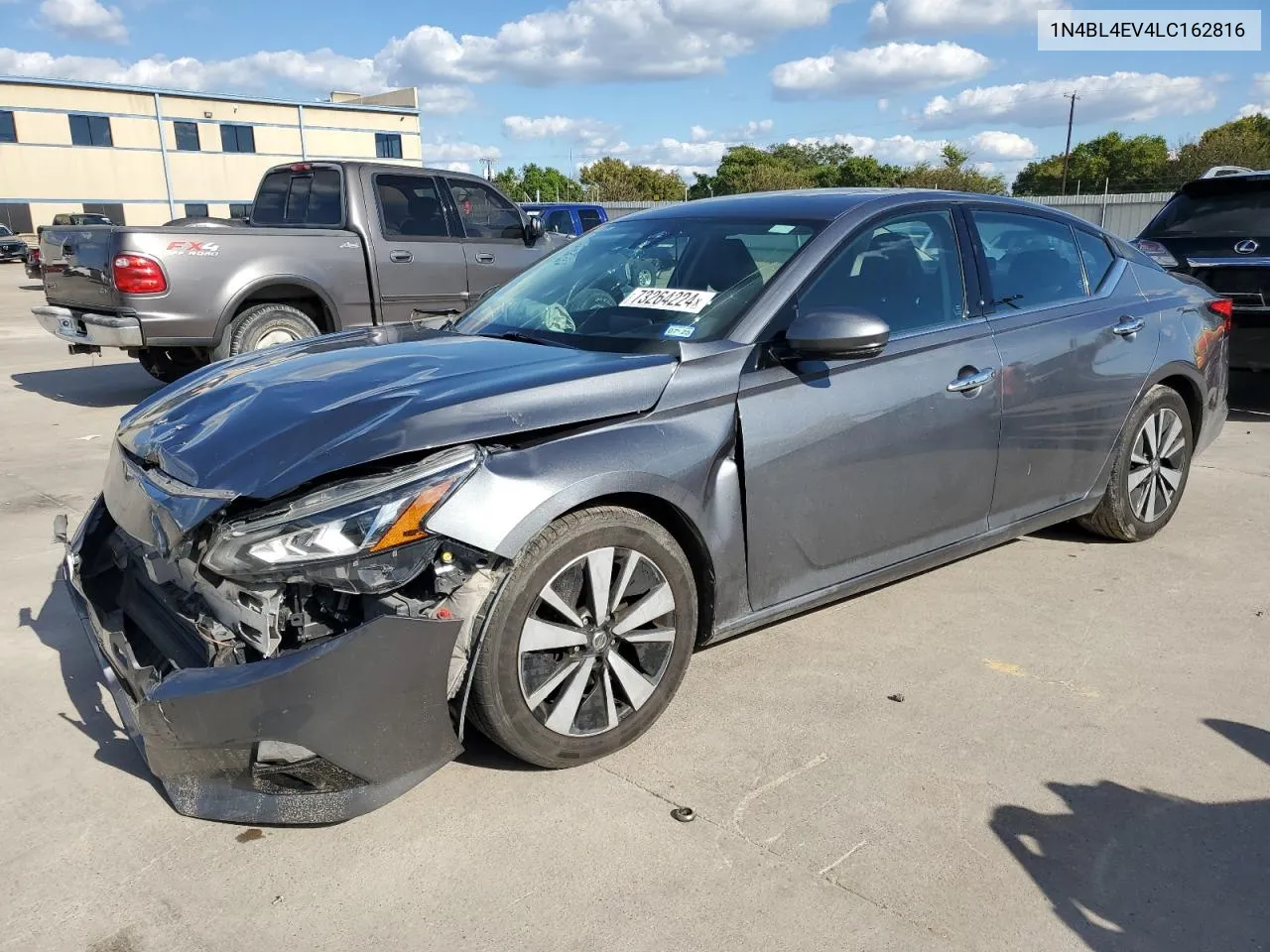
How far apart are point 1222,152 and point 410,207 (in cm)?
4945

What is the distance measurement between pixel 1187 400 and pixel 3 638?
18.0ft

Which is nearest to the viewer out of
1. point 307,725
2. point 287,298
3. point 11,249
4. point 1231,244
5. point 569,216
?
point 307,725

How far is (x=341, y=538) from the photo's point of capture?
2549 mm

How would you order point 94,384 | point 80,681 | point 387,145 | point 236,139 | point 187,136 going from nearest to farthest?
point 80,681 → point 94,384 → point 187,136 → point 236,139 → point 387,145

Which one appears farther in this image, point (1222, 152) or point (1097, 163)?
point (1097, 163)

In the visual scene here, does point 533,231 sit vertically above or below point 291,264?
above

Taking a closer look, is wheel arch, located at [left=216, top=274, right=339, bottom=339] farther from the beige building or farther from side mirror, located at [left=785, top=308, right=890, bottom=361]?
the beige building

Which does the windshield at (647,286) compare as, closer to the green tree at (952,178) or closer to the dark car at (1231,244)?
the dark car at (1231,244)

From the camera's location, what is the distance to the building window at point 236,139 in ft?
180

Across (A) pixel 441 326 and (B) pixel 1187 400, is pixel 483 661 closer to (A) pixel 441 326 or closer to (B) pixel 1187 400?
(A) pixel 441 326

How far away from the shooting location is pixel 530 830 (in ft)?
A: 8.99

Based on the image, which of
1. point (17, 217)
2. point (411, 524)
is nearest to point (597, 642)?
point (411, 524)

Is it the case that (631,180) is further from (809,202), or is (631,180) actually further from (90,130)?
(809,202)

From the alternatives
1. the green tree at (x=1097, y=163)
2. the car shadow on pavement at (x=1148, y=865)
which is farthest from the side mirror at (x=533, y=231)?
the green tree at (x=1097, y=163)
